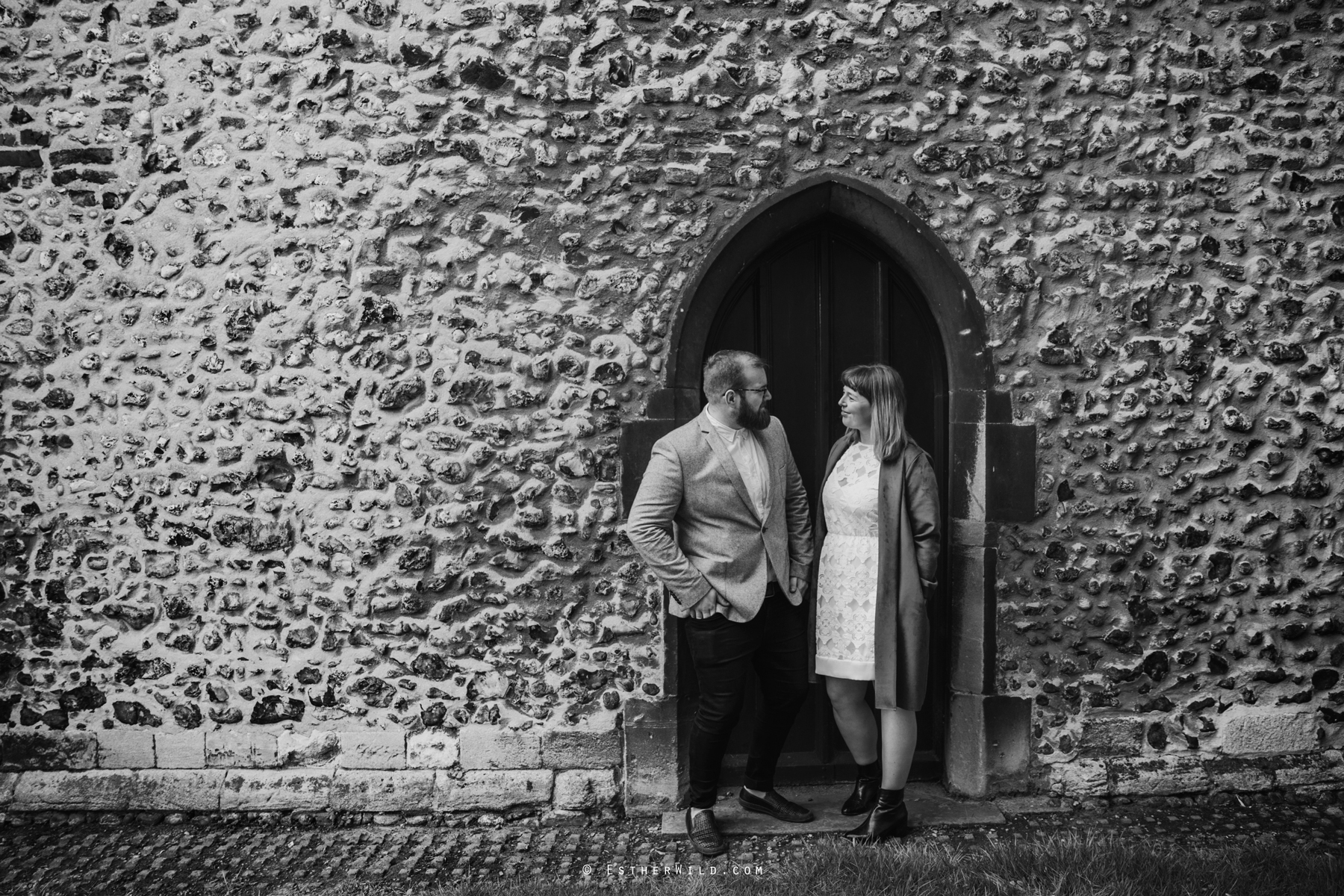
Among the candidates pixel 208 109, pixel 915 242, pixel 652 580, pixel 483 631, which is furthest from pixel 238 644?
pixel 915 242

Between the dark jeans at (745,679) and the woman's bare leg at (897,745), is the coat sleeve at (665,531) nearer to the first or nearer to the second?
the dark jeans at (745,679)

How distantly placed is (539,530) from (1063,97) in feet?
10.4

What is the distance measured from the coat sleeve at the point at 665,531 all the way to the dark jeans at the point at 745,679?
19 centimetres

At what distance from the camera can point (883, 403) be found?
366cm

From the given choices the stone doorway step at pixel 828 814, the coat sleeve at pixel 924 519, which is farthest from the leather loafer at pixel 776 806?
the coat sleeve at pixel 924 519

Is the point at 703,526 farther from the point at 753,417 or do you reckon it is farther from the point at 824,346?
the point at 824,346

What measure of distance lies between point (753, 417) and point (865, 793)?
5.77ft

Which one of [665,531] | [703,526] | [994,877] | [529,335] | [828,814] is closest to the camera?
[994,877]

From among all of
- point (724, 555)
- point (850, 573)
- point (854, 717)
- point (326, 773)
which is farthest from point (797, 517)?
point (326, 773)

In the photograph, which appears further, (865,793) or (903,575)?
(865,793)

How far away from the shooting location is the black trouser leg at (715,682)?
11.9 feet

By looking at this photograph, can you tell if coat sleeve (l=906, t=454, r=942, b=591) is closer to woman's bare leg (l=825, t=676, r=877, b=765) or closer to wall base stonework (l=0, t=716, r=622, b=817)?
woman's bare leg (l=825, t=676, r=877, b=765)

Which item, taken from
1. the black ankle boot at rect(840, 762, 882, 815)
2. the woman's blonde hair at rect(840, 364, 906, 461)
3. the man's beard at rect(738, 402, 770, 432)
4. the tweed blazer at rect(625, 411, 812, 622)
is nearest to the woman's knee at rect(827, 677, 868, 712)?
the black ankle boot at rect(840, 762, 882, 815)

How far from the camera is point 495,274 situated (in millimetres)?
4172
